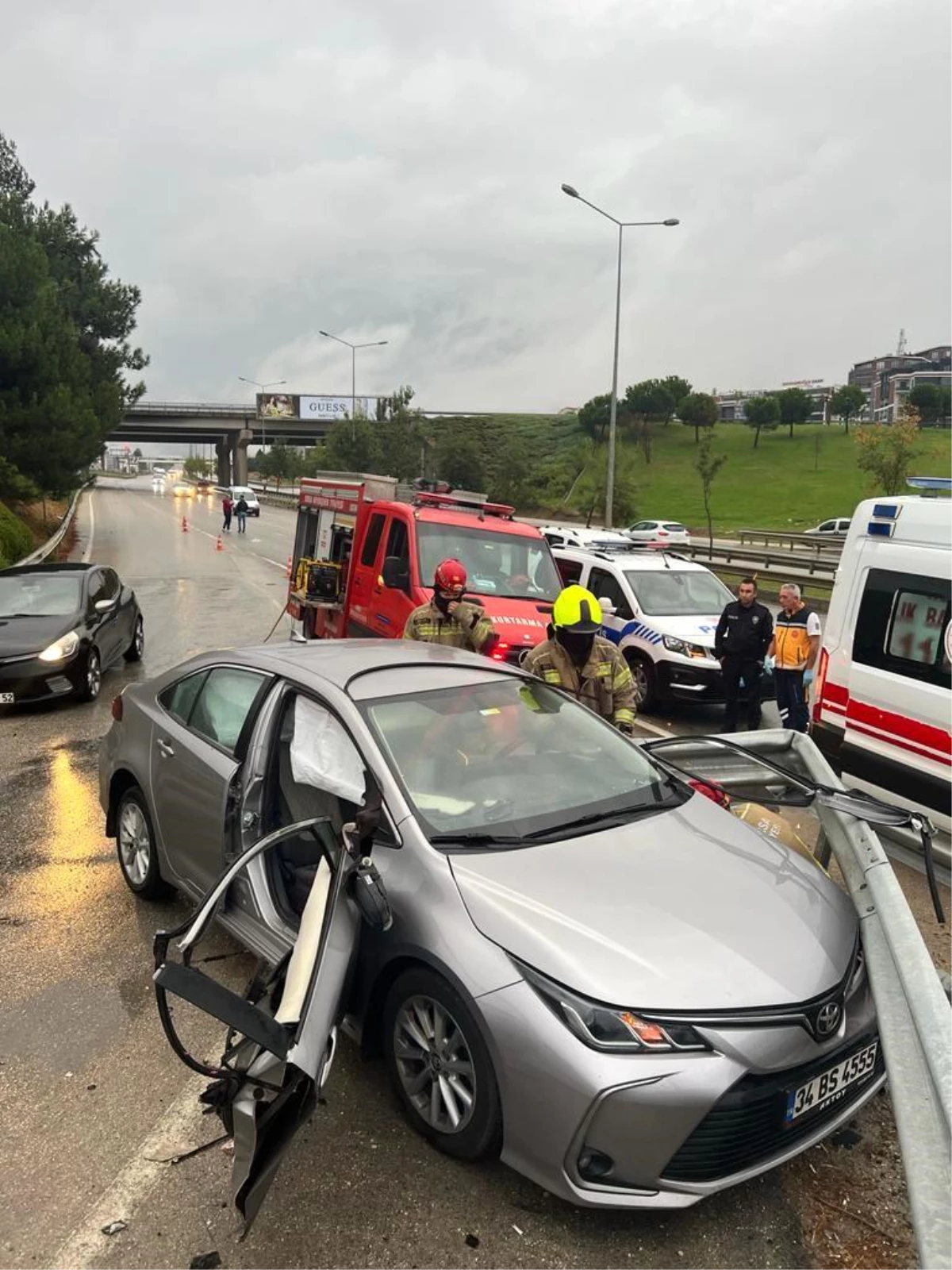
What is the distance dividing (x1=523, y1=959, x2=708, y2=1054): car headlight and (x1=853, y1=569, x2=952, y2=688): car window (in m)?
3.59

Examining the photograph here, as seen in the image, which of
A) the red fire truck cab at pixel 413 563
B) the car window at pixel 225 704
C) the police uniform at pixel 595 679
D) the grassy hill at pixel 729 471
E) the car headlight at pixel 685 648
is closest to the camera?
the car window at pixel 225 704

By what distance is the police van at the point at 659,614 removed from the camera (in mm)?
8922

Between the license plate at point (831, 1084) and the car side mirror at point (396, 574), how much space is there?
20.2ft

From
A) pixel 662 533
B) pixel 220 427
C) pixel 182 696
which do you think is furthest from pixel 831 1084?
pixel 220 427

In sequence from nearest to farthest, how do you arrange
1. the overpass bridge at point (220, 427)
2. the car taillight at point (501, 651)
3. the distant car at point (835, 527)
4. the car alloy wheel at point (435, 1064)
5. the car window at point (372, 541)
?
1. the car alloy wheel at point (435, 1064)
2. the car taillight at point (501, 651)
3. the car window at point (372, 541)
4. the distant car at point (835, 527)
5. the overpass bridge at point (220, 427)

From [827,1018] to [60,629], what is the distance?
8.43 m

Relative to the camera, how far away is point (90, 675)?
909 cm

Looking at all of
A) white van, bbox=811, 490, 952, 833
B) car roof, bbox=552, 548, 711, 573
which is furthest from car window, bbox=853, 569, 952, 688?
car roof, bbox=552, 548, 711, 573

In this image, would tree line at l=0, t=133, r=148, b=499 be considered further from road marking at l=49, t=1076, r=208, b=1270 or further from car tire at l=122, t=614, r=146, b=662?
road marking at l=49, t=1076, r=208, b=1270

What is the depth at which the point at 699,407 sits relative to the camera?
91.3 m

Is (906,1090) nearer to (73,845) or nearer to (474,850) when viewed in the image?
(474,850)

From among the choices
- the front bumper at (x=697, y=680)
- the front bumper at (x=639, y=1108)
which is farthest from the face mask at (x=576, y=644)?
the front bumper at (x=697, y=680)

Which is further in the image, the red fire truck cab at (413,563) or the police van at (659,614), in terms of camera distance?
the police van at (659,614)

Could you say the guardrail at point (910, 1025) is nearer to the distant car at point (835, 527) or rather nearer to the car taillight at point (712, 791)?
the car taillight at point (712, 791)
